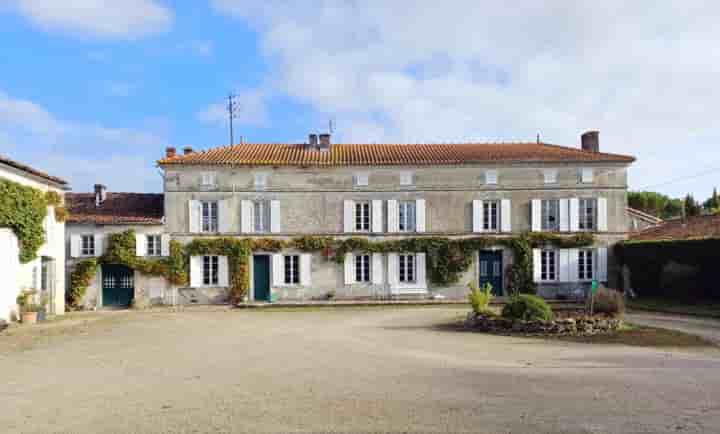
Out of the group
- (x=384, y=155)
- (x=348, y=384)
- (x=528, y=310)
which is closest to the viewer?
(x=348, y=384)

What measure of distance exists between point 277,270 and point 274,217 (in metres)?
2.09

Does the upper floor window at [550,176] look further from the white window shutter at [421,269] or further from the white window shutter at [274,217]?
the white window shutter at [274,217]

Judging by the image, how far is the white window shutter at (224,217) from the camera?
2258 centimetres

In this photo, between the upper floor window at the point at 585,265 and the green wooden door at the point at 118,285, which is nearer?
the green wooden door at the point at 118,285

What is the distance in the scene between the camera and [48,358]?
32.9 ft

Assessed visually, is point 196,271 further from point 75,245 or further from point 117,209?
point 75,245

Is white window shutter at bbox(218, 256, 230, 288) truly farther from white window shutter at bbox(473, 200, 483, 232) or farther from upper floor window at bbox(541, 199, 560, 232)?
upper floor window at bbox(541, 199, 560, 232)

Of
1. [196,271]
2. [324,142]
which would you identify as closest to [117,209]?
[196,271]

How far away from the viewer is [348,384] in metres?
7.59

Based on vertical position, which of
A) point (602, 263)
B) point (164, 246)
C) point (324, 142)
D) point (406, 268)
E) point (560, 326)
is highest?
point (324, 142)

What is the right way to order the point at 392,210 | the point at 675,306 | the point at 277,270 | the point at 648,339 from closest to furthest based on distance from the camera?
the point at 648,339, the point at 675,306, the point at 277,270, the point at 392,210

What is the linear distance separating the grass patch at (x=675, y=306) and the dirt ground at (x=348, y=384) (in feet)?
25.0

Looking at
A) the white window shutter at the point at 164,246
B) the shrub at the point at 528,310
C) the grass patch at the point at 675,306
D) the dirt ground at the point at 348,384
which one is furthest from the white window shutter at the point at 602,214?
the white window shutter at the point at 164,246

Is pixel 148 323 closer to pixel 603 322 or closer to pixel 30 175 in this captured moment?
pixel 30 175
